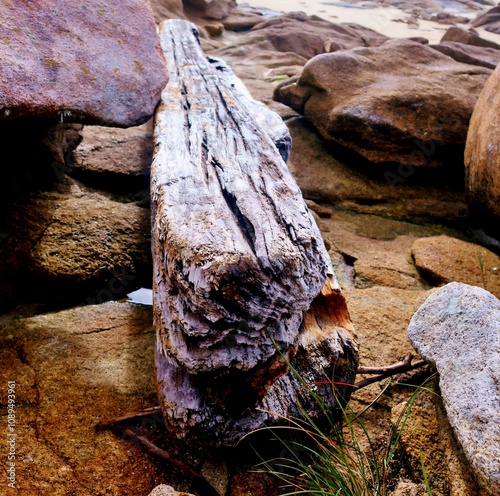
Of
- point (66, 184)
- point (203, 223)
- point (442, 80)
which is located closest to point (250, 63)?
point (442, 80)

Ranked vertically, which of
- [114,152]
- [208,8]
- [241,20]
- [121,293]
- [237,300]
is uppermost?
[237,300]

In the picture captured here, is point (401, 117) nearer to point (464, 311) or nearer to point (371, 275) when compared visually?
point (371, 275)

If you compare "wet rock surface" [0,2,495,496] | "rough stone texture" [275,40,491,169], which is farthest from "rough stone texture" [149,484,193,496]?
"rough stone texture" [275,40,491,169]

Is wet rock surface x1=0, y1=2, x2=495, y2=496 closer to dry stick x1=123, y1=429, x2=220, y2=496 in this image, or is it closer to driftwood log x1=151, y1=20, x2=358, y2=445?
dry stick x1=123, y1=429, x2=220, y2=496

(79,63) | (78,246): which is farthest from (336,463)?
(79,63)

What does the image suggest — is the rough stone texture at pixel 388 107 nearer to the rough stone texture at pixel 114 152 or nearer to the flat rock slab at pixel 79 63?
the rough stone texture at pixel 114 152

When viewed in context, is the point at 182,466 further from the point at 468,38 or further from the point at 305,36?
the point at 468,38

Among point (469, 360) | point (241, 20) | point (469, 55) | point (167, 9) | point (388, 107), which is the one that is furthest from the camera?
point (241, 20)

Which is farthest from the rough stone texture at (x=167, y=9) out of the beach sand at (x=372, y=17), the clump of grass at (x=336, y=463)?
the clump of grass at (x=336, y=463)
